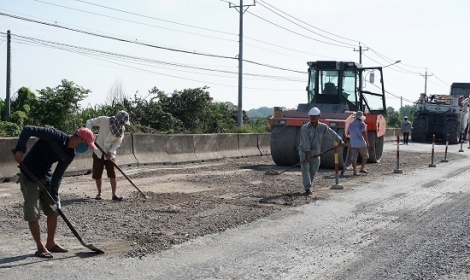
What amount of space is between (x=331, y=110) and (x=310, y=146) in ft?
20.9

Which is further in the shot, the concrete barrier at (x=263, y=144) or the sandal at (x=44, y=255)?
the concrete barrier at (x=263, y=144)

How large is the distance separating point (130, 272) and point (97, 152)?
15.6 feet

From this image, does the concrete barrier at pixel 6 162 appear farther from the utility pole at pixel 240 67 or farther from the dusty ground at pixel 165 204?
the utility pole at pixel 240 67

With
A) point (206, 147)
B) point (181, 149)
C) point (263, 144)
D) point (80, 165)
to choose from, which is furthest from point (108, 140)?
point (263, 144)

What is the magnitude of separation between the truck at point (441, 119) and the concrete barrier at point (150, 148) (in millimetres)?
24345

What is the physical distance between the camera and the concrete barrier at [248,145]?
2148 cm

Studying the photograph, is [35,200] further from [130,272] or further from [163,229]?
[163,229]

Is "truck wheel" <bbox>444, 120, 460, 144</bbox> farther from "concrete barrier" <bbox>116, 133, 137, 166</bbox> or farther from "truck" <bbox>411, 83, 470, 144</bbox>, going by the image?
"concrete barrier" <bbox>116, 133, 137, 166</bbox>

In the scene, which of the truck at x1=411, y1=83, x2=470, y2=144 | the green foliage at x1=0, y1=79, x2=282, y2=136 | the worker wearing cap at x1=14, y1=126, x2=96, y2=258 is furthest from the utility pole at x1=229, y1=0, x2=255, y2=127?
the worker wearing cap at x1=14, y1=126, x2=96, y2=258

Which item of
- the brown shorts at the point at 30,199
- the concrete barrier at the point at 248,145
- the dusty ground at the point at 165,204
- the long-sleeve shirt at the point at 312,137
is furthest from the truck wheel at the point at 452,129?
the brown shorts at the point at 30,199

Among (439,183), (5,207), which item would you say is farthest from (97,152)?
(439,183)

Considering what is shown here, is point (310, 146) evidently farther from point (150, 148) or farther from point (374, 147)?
point (374, 147)

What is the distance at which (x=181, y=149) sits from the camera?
59.2 feet

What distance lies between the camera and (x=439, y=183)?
48.7ft
